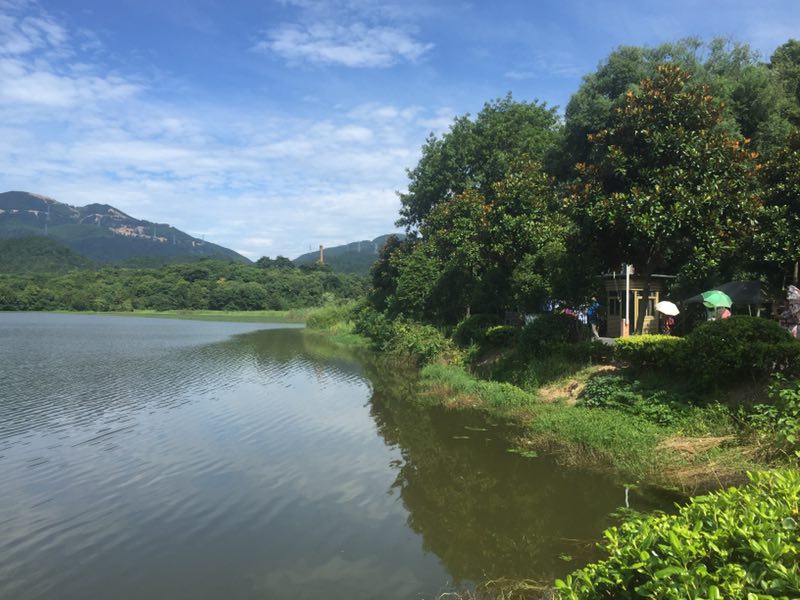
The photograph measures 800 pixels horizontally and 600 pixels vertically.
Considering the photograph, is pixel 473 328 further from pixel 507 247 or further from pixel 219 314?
pixel 219 314

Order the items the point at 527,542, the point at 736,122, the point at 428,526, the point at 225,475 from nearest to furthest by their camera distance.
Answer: the point at 527,542, the point at 428,526, the point at 225,475, the point at 736,122

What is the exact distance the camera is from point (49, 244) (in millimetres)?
151125

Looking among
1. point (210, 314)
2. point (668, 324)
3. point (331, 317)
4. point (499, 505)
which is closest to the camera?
point (499, 505)

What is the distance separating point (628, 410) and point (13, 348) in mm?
35161

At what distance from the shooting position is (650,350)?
41.5 feet

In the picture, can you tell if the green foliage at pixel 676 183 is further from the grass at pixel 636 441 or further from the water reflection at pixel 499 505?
the water reflection at pixel 499 505

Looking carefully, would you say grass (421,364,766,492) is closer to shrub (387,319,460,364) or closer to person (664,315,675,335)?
Result: person (664,315,675,335)

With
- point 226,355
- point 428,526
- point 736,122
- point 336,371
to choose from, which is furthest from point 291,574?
point 226,355

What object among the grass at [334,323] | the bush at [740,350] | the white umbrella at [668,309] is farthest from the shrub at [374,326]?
the bush at [740,350]

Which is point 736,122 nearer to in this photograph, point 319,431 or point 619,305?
point 619,305

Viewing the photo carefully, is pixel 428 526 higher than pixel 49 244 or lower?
lower

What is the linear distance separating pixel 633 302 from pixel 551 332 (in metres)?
3.32

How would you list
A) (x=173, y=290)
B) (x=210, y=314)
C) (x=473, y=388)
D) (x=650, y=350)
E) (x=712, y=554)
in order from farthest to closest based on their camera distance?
(x=173, y=290)
(x=210, y=314)
(x=473, y=388)
(x=650, y=350)
(x=712, y=554)

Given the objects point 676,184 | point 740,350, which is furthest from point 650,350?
point 676,184
